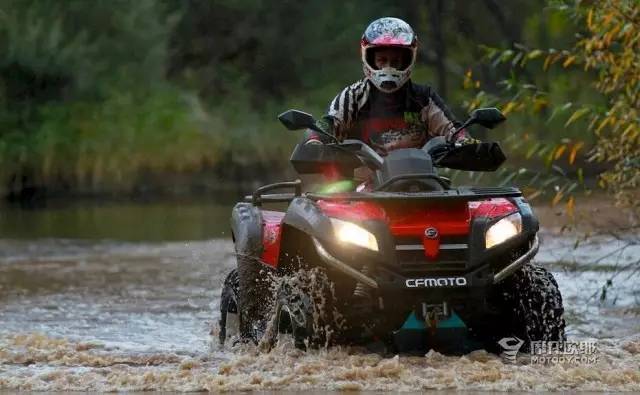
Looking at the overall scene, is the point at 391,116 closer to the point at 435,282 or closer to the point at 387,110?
the point at 387,110

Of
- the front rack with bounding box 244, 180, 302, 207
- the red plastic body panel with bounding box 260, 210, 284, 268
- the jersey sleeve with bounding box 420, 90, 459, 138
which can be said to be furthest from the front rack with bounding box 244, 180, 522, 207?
the jersey sleeve with bounding box 420, 90, 459, 138

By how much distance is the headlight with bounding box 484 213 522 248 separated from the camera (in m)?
8.86

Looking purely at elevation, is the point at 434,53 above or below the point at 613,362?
above

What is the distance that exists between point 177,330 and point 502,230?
435 centimetres

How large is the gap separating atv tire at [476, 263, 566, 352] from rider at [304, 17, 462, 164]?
53.5 inches

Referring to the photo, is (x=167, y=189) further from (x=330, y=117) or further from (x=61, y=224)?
(x=330, y=117)

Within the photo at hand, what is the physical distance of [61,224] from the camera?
24109mm

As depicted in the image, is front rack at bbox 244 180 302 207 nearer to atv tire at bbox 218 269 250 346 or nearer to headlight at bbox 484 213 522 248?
atv tire at bbox 218 269 250 346

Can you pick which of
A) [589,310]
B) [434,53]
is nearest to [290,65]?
[434,53]

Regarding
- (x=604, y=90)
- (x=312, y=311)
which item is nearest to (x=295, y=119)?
(x=312, y=311)

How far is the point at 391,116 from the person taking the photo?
10281mm

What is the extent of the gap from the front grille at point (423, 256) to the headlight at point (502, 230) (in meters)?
0.16

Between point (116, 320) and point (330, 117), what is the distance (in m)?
3.79

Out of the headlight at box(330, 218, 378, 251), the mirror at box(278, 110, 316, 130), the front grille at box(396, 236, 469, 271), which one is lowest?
the front grille at box(396, 236, 469, 271)
